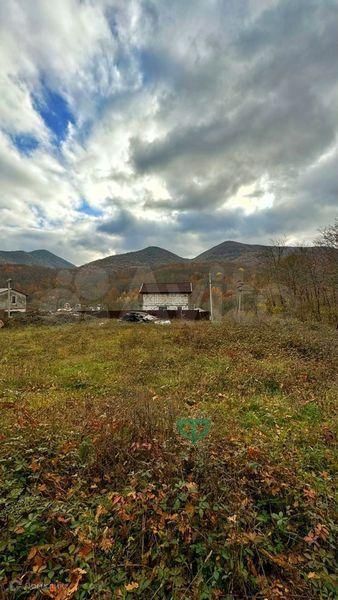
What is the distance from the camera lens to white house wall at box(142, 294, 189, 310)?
42344mm

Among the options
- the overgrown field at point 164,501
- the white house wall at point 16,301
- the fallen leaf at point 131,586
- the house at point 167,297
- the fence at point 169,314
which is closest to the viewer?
the fallen leaf at point 131,586

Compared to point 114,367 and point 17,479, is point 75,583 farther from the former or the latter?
point 114,367

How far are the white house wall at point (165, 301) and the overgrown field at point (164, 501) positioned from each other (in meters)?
35.8

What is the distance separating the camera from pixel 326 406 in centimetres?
636

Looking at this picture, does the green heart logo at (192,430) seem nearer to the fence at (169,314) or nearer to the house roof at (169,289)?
the fence at (169,314)

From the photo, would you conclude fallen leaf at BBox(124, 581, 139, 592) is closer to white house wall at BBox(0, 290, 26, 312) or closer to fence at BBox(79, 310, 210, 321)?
fence at BBox(79, 310, 210, 321)

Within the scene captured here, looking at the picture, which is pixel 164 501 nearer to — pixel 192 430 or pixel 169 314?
pixel 192 430

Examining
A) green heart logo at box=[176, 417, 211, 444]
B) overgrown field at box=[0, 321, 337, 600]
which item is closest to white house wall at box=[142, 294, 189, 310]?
overgrown field at box=[0, 321, 337, 600]

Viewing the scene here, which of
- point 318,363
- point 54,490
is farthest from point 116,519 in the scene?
point 318,363

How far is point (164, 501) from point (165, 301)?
39.8 meters

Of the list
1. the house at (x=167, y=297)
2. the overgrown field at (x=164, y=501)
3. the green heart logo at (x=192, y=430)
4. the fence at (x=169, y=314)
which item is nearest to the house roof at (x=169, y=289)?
the house at (x=167, y=297)

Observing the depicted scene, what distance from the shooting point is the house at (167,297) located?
42.3 m

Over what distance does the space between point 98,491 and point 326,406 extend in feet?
16.8

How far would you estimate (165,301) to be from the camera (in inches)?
1682
